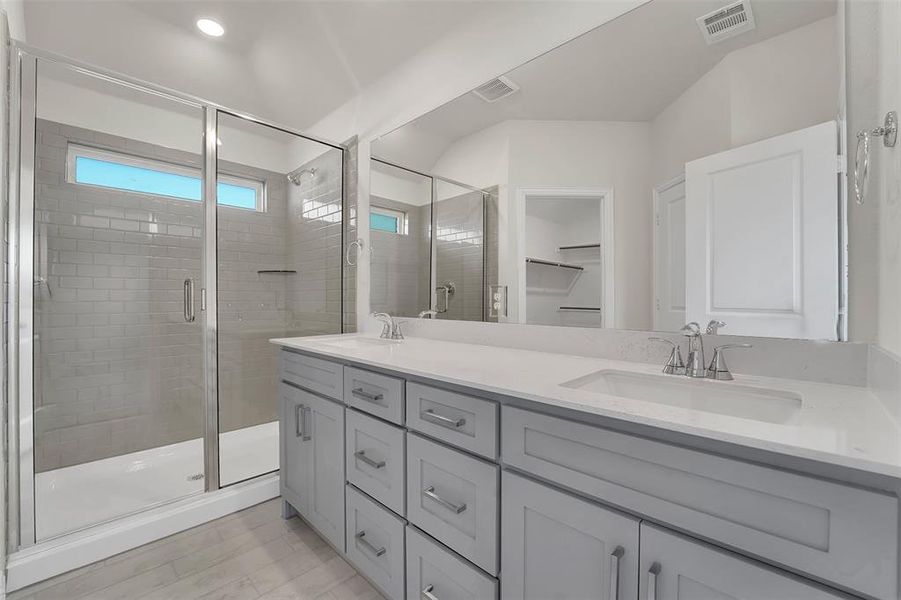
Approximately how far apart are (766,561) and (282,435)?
75.8 inches

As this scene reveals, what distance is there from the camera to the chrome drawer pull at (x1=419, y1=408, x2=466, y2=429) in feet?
3.43

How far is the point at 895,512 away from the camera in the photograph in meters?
0.51

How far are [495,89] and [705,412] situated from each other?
5.16 ft

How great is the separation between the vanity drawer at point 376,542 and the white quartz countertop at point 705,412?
1.69 ft

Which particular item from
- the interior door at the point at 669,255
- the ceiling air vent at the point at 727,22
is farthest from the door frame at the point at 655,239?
the ceiling air vent at the point at 727,22

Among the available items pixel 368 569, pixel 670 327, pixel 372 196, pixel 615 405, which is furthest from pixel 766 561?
pixel 372 196

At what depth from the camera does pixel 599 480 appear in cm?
79

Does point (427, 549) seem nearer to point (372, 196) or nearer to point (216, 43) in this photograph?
point (372, 196)

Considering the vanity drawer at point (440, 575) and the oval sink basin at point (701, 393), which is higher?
the oval sink basin at point (701, 393)

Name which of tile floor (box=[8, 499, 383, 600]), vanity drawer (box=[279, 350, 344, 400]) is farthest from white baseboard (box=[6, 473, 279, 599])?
vanity drawer (box=[279, 350, 344, 400])

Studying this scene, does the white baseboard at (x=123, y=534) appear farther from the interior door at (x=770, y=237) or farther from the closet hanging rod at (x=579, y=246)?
the interior door at (x=770, y=237)

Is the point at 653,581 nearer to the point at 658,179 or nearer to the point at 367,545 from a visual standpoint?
the point at 367,545

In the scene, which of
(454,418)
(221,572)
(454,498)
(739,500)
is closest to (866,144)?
(739,500)

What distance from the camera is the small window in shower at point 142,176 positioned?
2.31 meters
